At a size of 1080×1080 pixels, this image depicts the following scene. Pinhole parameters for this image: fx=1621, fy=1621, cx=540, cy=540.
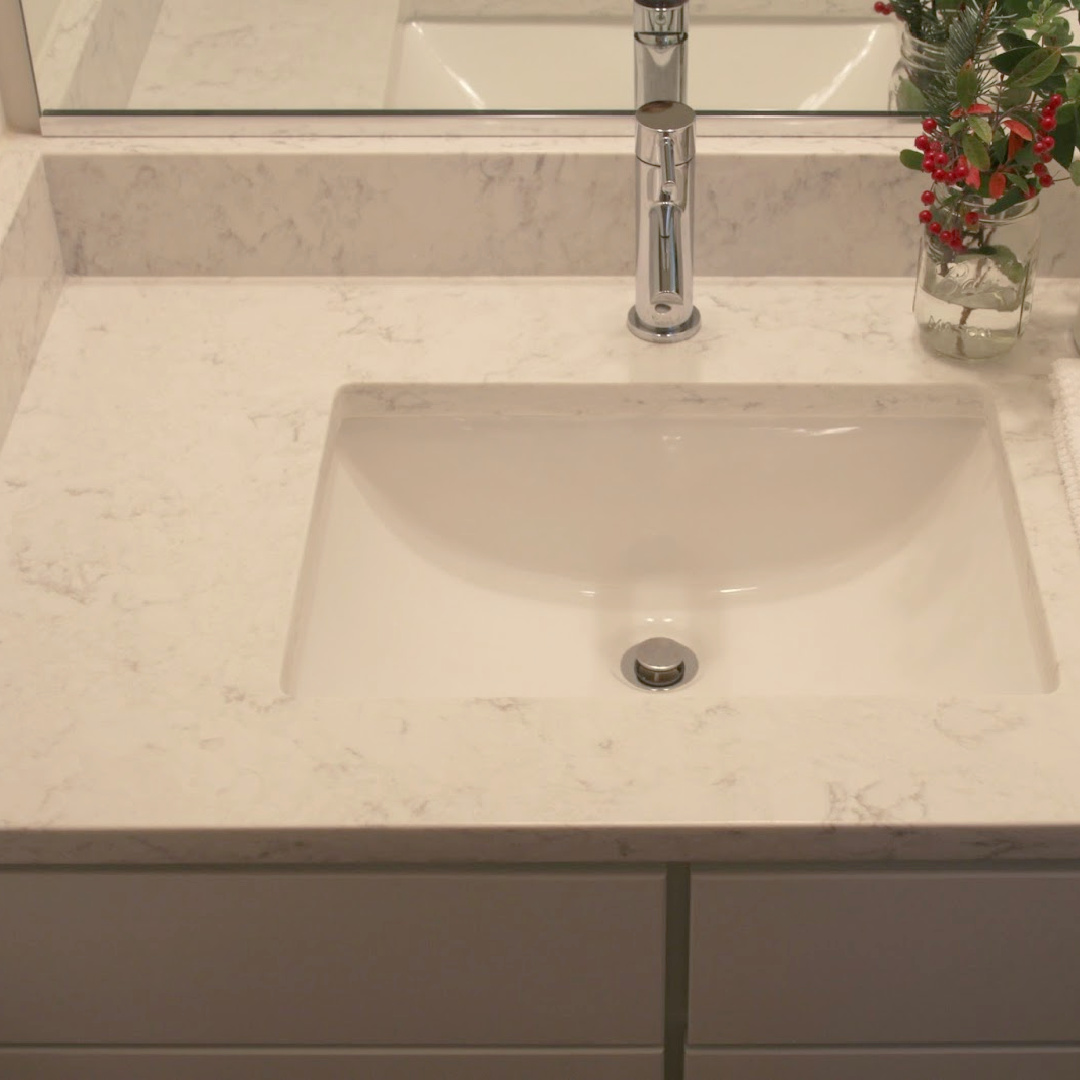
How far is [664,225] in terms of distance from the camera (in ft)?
3.90

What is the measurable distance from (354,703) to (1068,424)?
54cm

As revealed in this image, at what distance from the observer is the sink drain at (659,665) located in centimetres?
120

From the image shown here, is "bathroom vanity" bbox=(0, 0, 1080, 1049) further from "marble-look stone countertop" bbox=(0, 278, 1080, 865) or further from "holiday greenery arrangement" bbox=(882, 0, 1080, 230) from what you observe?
"holiday greenery arrangement" bbox=(882, 0, 1080, 230)

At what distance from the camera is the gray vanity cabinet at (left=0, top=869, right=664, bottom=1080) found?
3.15ft

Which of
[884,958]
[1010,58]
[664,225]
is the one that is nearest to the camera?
[884,958]

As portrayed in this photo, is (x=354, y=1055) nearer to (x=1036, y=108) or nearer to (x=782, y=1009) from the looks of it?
(x=782, y=1009)

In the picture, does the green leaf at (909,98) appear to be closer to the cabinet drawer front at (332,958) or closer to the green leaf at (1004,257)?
the green leaf at (1004,257)

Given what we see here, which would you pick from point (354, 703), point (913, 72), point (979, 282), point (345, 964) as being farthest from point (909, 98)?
point (345, 964)

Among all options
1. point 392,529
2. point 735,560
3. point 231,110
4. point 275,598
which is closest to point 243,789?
point 275,598

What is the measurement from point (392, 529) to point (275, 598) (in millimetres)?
201

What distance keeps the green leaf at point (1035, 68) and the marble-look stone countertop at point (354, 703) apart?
0.77 ft

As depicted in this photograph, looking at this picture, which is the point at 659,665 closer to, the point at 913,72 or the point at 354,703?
the point at 354,703

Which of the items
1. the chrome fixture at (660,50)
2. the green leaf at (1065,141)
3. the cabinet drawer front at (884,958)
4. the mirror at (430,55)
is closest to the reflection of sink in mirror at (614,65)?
the mirror at (430,55)

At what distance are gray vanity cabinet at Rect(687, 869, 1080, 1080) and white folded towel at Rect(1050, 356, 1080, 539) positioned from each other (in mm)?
274
